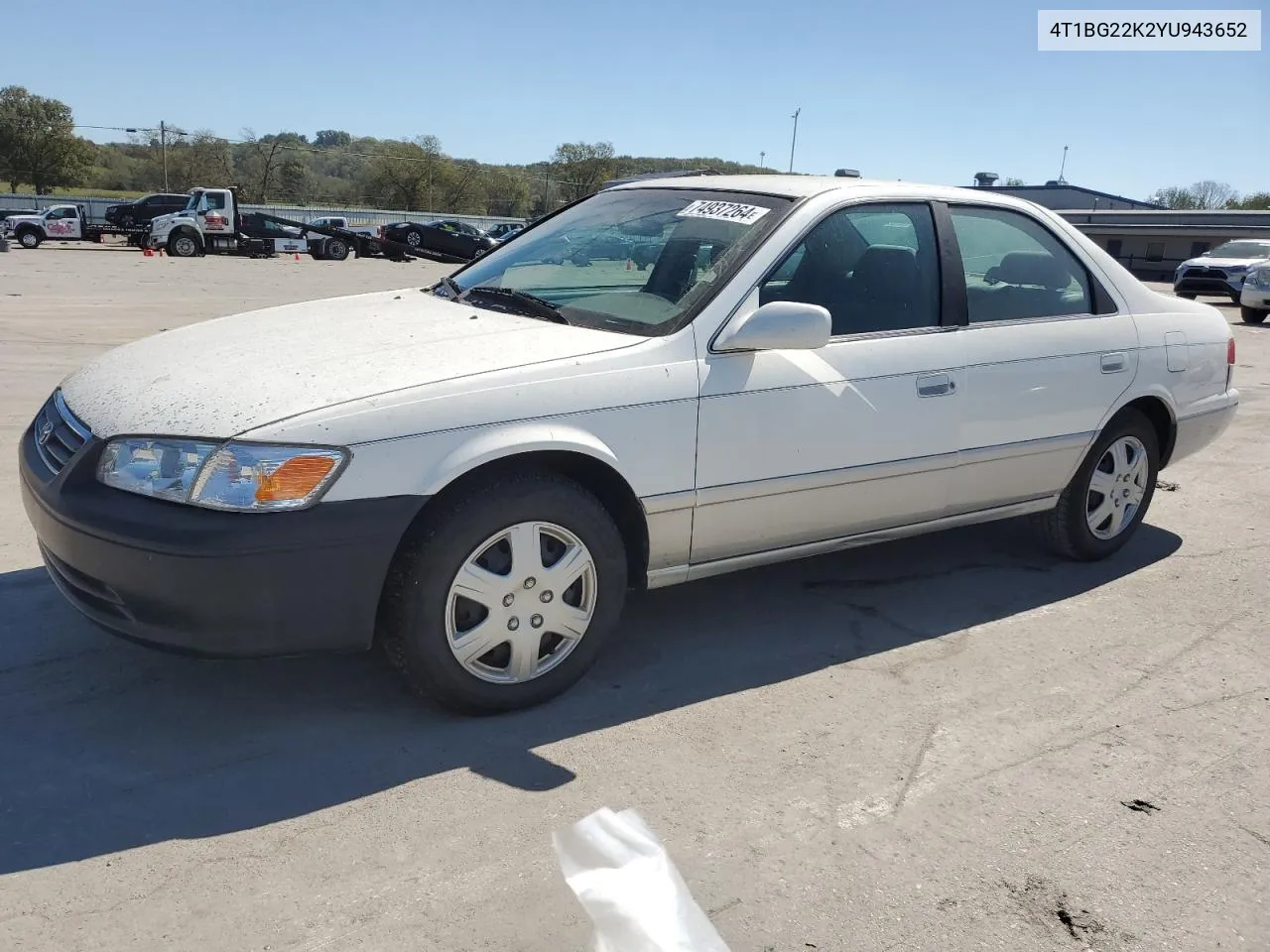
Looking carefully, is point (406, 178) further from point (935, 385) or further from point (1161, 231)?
point (935, 385)

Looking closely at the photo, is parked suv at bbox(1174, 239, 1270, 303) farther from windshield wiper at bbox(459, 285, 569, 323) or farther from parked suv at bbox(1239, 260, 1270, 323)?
windshield wiper at bbox(459, 285, 569, 323)

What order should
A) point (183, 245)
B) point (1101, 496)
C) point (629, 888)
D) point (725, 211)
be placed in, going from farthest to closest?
1. point (183, 245)
2. point (1101, 496)
3. point (725, 211)
4. point (629, 888)

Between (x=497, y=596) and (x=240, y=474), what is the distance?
31.7 inches

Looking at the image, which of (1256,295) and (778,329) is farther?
(1256,295)

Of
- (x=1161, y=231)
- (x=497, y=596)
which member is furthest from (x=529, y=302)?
(x=1161, y=231)

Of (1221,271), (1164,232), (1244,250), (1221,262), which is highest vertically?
(1164,232)

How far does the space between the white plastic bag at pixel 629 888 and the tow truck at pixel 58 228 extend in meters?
33.7

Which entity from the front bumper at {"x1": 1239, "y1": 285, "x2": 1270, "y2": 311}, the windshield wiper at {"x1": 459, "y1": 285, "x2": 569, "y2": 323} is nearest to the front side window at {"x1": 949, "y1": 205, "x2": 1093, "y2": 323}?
the windshield wiper at {"x1": 459, "y1": 285, "x2": 569, "y2": 323}

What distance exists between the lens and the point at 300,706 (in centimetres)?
322

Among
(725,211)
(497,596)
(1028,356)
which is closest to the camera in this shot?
(497,596)

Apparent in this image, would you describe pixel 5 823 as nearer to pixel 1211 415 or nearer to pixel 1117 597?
pixel 1117 597

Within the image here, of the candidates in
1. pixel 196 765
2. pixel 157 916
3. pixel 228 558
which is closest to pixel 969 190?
pixel 228 558

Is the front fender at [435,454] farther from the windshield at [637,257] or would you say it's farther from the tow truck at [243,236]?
the tow truck at [243,236]

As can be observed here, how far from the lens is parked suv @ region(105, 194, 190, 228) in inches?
1307
